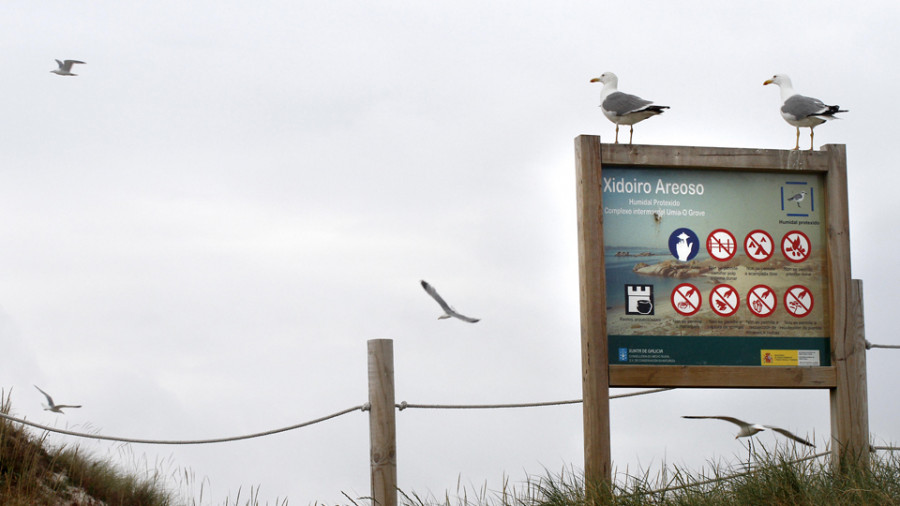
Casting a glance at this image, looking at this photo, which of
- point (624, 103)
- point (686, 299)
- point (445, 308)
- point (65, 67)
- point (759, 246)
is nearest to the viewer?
point (686, 299)

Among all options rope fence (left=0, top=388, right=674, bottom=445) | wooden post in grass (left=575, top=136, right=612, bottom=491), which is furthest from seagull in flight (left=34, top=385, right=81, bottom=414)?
wooden post in grass (left=575, top=136, right=612, bottom=491)

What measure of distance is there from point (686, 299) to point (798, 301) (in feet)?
2.84

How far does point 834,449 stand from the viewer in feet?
21.6

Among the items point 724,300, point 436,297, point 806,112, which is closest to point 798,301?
point 724,300

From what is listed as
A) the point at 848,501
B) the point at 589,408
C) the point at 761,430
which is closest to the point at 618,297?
the point at 589,408

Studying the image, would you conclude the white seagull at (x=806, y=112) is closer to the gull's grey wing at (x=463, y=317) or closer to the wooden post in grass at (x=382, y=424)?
the gull's grey wing at (x=463, y=317)

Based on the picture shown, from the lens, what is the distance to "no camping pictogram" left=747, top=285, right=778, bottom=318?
255 inches

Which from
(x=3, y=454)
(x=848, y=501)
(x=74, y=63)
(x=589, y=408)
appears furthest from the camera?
(x=74, y=63)

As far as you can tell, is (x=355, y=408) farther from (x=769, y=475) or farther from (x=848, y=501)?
(x=848, y=501)

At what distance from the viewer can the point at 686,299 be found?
6.34 m

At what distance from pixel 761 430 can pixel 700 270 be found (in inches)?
43.8

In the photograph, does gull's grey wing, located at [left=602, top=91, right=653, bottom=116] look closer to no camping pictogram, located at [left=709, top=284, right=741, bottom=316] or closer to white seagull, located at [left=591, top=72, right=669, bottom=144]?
white seagull, located at [left=591, top=72, right=669, bottom=144]

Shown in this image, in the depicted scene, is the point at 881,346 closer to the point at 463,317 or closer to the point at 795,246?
the point at 795,246

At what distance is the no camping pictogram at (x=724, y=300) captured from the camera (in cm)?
639
